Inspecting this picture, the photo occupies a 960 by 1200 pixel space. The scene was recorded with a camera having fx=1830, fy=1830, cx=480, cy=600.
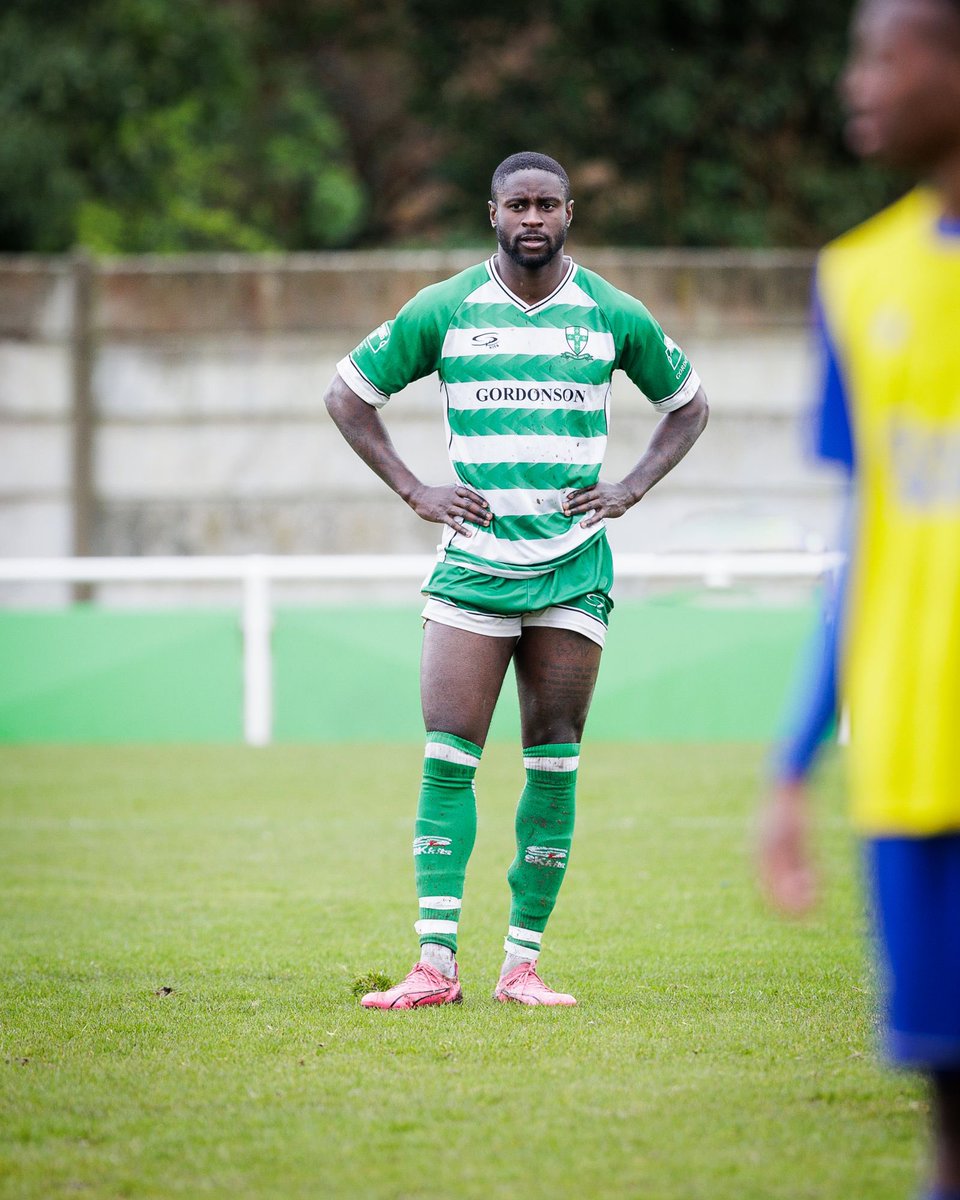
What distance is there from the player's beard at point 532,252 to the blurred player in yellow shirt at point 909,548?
9.00 feet

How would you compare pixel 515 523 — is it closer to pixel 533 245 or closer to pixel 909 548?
pixel 533 245

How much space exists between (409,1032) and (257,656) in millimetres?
8856

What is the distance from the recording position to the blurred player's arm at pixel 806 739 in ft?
8.73

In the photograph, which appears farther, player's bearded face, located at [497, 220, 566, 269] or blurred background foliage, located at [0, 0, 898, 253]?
blurred background foliage, located at [0, 0, 898, 253]

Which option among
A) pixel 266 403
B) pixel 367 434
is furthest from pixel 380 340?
pixel 266 403

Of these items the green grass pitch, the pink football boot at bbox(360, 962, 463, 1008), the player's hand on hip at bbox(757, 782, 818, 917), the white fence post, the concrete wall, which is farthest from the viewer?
the concrete wall

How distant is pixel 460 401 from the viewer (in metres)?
5.47

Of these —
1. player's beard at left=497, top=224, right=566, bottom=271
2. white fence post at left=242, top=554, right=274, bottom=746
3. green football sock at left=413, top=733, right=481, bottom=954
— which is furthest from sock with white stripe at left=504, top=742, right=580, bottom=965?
white fence post at left=242, top=554, right=274, bottom=746

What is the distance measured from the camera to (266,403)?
1698 centimetres

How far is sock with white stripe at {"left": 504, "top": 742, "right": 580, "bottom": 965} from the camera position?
554 centimetres

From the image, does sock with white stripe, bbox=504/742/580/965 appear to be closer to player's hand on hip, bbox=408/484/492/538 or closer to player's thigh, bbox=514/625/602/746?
player's thigh, bbox=514/625/602/746

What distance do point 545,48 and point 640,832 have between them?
1846cm

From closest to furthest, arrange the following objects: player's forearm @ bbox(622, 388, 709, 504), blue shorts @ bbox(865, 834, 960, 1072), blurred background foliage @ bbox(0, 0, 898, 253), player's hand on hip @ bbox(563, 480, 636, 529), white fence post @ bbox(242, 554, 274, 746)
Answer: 1. blue shorts @ bbox(865, 834, 960, 1072)
2. player's hand on hip @ bbox(563, 480, 636, 529)
3. player's forearm @ bbox(622, 388, 709, 504)
4. white fence post @ bbox(242, 554, 274, 746)
5. blurred background foliage @ bbox(0, 0, 898, 253)

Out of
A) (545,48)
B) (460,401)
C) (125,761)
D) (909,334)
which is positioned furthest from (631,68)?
(909,334)
